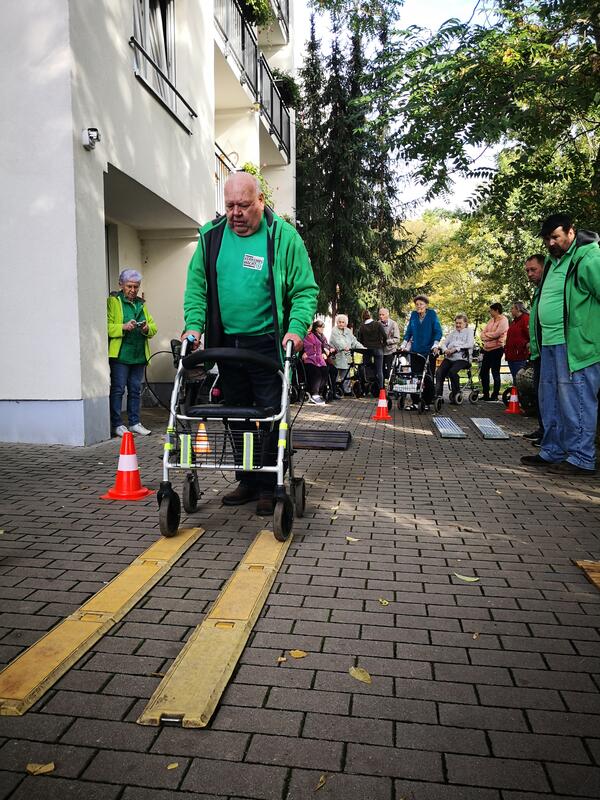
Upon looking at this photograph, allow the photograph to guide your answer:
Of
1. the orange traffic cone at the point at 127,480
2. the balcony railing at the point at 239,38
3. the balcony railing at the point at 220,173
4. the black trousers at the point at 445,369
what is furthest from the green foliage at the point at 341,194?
the orange traffic cone at the point at 127,480

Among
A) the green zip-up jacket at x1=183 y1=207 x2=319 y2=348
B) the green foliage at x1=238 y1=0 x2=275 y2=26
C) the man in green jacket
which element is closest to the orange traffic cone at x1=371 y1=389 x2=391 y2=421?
the man in green jacket

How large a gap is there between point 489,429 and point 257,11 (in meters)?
13.2

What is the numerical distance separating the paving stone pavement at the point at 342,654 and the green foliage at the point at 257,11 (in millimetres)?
15266

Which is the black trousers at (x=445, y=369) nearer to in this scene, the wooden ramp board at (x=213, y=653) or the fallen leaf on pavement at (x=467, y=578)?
the fallen leaf on pavement at (x=467, y=578)

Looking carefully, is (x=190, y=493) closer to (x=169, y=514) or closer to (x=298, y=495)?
(x=169, y=514)

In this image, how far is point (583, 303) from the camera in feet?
20.5

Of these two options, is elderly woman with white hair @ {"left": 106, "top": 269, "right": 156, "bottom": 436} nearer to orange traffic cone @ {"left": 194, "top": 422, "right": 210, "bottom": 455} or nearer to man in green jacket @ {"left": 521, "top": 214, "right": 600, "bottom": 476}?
orange traffic cone @ {"left": 194, "top": 422, "right": 210, "bottom": 455}

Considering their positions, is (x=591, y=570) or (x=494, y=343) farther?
(x=494, y=343)

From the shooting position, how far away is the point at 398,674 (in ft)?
8.52

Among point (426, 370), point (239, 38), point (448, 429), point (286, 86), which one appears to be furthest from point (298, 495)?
point (286, 86)

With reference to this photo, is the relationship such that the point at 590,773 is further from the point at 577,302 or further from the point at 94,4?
the point at 94,4

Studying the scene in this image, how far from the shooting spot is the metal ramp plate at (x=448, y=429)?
365 inches

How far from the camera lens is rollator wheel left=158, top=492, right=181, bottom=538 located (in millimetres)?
4152

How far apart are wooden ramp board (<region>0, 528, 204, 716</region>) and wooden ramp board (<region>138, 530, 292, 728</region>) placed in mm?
418
